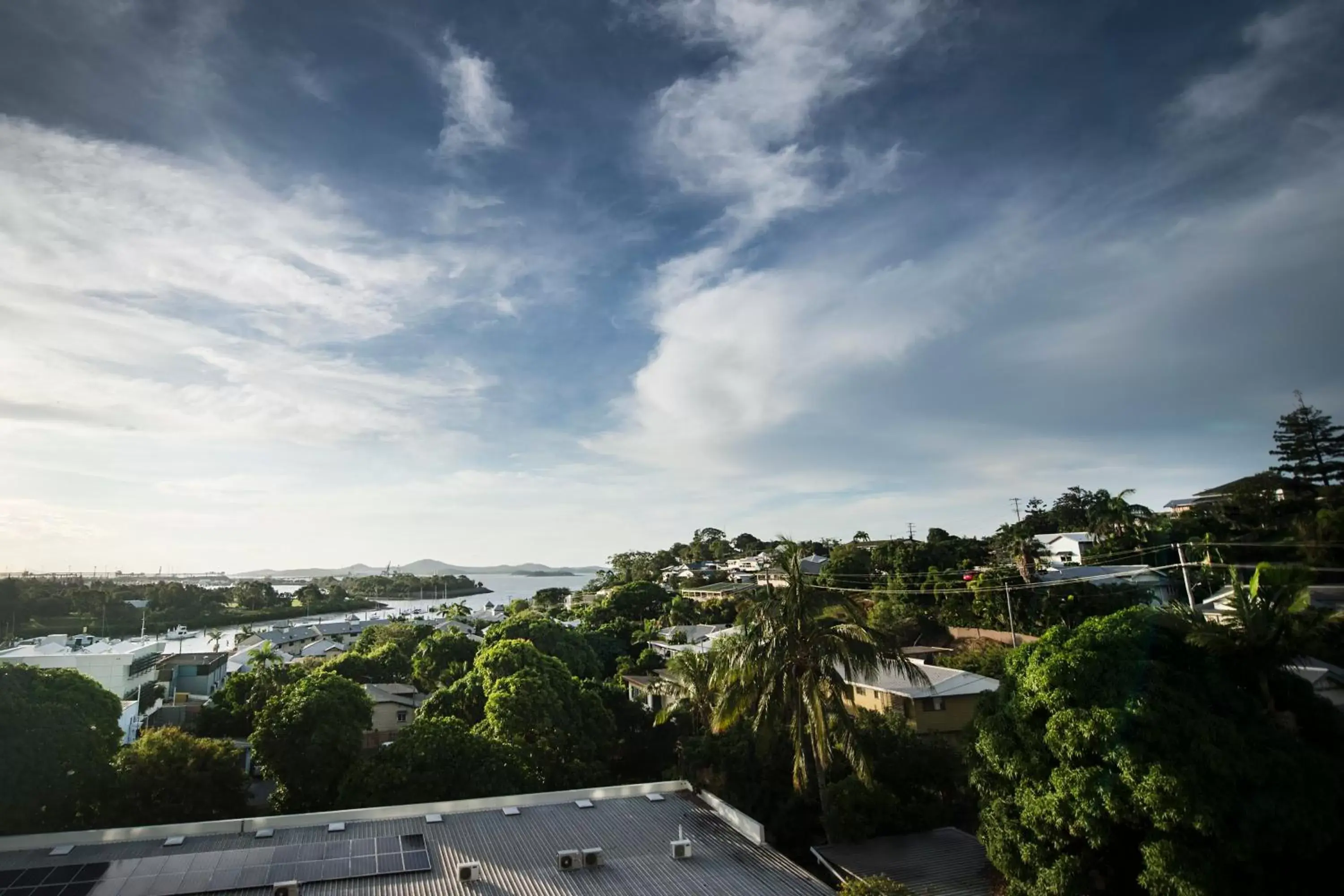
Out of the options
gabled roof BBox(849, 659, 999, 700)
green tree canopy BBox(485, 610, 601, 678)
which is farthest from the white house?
gabled roof BBox(849, 659, 999, 700)

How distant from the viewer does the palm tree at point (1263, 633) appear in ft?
47.9

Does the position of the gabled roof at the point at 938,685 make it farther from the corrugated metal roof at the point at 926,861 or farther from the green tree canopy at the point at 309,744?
the green tree canopy at the point at 309,744

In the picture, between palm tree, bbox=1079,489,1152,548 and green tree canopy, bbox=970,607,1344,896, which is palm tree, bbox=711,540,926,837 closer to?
green tree canopy, bbox=970,607,1344,896

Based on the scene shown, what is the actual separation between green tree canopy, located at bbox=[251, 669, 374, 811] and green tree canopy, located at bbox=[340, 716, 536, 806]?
76.1 inches

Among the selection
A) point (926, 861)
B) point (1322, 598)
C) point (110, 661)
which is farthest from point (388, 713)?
point (1322, 598)

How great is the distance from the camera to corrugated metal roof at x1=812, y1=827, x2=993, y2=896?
15.4 meters

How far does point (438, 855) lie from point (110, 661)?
41777 mm

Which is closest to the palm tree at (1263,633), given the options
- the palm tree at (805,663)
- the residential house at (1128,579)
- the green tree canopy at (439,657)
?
the palm tree at (805,663)

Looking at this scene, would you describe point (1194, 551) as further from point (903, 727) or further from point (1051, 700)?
point (1051, 700)

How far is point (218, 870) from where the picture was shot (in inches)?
576

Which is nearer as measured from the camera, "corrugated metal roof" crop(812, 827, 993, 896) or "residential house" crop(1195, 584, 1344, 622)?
"corrugated metal roof" crop(812, 827, 993, 896)

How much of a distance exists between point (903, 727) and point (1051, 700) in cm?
929

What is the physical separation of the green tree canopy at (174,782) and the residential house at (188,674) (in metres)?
38.4

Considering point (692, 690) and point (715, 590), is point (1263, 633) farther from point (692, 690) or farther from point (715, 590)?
point (715, 590)
